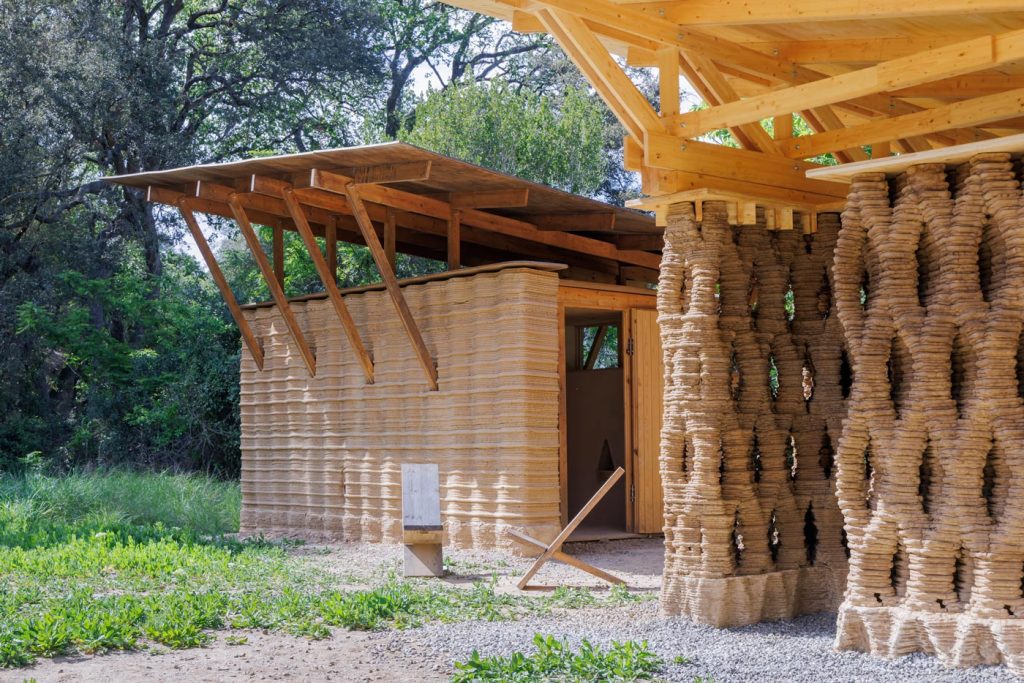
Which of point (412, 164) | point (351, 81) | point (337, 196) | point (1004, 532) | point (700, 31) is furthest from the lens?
A: point (351, 81)

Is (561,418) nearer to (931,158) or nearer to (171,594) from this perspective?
(171,594)

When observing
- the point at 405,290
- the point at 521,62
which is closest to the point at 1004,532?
the point at 405,290

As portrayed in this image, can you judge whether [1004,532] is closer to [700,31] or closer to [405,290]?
[700,31]

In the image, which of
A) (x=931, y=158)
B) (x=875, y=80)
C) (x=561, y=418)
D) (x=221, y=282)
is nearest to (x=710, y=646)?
(x=931, y=158)

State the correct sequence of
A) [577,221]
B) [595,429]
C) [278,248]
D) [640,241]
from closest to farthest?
1. [577,221]
2. [640,241]
3. [595,429]
4. [278,248]

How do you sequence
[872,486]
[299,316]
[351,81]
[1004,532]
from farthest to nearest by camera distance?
[351,81] < [299,316] < [872,486] < [1004,532]

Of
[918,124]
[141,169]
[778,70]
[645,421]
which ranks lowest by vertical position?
[645,421]

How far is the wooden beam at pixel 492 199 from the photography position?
37.1 feet

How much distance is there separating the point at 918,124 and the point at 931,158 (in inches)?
38.9

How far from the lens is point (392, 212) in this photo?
1300 centimetres

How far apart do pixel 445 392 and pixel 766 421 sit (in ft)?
15.8

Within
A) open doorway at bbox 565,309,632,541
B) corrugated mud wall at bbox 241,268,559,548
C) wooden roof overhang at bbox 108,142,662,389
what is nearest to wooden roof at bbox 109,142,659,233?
wooden roof overhang at bbox 108,142,662,389

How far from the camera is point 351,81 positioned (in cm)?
2527

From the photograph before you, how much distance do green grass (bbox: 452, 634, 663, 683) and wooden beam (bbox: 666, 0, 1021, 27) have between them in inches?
145
